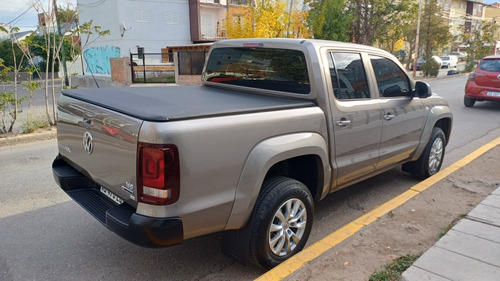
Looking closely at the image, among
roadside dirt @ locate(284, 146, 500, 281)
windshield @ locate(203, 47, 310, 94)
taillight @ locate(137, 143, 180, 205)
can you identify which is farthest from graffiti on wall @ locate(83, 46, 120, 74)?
taillight @ locate(137, 143, 180, 205)

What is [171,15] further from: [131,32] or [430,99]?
[430,99]

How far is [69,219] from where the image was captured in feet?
13.5

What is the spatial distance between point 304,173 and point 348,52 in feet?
4.37

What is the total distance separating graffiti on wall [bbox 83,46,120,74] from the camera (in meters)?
30.2

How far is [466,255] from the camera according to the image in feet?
10.2

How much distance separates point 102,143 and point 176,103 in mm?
615

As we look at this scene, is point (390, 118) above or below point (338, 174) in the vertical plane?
above

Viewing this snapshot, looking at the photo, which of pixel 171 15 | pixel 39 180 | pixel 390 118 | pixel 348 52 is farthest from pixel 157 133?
pixel 171 15

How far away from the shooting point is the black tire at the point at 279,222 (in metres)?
2.93

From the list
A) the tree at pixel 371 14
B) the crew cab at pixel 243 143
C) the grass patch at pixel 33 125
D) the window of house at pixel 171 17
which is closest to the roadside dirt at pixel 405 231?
the crew cab at pixel 243 143

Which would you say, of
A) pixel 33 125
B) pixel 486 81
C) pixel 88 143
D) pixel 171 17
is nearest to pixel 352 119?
pixel 88 143

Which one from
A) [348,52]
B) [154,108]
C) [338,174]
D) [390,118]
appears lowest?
[338,174]

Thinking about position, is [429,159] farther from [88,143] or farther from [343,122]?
[88,143]

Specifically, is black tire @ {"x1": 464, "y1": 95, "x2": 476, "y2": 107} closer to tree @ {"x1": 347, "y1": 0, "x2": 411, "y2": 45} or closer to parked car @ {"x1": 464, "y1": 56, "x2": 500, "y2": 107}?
parked car @ {"x1": 464, "y1": 56, "x2": 500, "y2": 107}
